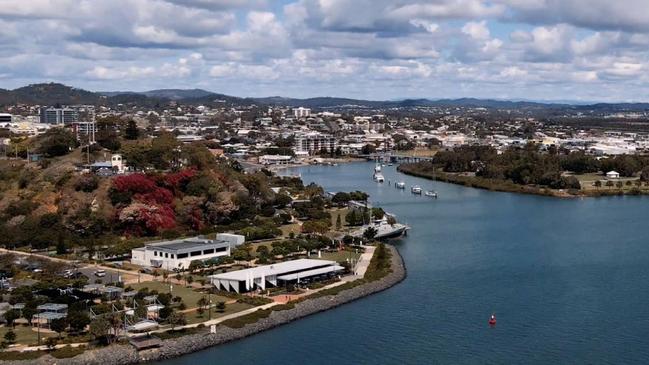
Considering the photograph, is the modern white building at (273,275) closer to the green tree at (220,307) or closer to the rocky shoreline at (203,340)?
the rocky shoreline at (203,340)

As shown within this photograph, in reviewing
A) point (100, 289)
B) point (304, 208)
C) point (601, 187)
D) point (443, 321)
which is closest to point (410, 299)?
point (443, 321)

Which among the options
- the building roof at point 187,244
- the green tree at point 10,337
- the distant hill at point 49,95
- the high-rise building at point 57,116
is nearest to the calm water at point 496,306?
the green tree at point 10,337

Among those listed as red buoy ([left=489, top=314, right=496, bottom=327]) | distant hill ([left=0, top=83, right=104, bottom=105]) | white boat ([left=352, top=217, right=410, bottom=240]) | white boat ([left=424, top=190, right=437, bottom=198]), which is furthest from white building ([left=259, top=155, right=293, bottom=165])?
distant hill ([left=0, top=83, right=104, bottom=105])

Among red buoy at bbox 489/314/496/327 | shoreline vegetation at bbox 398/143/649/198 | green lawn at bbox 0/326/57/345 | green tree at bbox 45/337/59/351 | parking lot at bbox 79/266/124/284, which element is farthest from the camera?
shoreline vegetation at bbox 398/143/649/198

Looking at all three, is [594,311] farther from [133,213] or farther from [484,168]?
[484,168]

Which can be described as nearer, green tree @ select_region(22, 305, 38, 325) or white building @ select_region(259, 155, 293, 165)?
green tree @ select_region(22, 305, 38, 325)

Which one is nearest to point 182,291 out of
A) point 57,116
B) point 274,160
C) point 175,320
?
point 175,320

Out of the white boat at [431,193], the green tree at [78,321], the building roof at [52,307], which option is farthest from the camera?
the white boat at [431,193]

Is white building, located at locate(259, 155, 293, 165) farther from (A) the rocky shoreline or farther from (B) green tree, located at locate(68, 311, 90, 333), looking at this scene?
(B) green tree, located at locate(68, 311, 90, 333)
